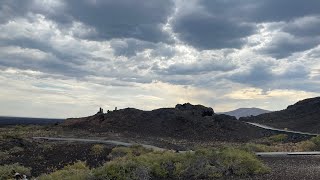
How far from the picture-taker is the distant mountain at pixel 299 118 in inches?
3328

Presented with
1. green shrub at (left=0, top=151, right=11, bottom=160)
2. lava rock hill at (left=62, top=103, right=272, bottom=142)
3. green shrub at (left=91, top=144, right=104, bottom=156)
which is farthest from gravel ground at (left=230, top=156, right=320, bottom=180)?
lava rock hill at (left=62, top=103, right=272, bottom=142)

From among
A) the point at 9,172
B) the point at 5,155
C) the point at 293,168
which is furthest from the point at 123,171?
the point at 5,155

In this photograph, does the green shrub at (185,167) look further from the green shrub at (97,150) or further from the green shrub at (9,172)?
the green shrub at (97,150)

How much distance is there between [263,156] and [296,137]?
34255 millimetres

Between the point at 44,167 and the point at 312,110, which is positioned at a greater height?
the point at 312,110

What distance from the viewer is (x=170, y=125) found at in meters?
72.4

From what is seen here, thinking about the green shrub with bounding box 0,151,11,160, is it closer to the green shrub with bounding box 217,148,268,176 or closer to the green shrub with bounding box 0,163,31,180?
the green shrub with bounding box 0,163,31,180

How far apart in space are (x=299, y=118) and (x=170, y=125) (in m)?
39.6

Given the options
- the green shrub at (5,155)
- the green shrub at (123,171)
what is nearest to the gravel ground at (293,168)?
the green shrub at (123,171)

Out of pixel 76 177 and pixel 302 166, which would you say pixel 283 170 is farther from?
pixel 76 177

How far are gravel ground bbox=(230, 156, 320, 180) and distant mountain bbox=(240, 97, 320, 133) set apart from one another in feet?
163

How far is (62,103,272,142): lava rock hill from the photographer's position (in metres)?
68.4

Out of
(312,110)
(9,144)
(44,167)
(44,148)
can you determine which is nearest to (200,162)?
(44,167)

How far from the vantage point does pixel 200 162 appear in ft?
79.8
